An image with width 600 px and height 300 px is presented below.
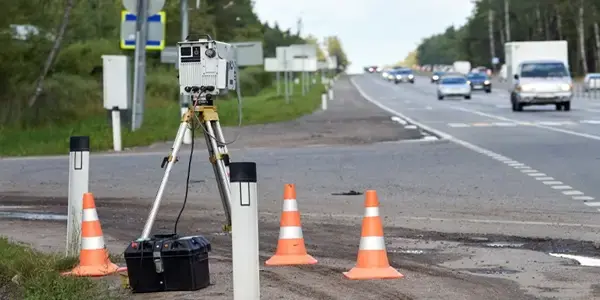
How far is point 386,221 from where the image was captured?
550 inches

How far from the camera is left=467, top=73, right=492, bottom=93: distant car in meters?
97.0

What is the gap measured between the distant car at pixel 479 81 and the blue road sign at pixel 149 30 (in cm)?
6322

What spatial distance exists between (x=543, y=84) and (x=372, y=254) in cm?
3984

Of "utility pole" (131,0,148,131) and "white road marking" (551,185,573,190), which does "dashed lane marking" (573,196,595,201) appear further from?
"utility pole" (131,0,148,131)

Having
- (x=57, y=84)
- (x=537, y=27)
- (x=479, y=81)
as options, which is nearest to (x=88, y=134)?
(x=57, y=84)

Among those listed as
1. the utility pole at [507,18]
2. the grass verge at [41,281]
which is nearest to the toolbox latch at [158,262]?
the grass verge at [41,281]

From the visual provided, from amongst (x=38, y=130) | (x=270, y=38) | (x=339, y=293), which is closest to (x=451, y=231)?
(x=339, y=293)

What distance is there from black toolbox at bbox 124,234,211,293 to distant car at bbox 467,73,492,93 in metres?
88.7

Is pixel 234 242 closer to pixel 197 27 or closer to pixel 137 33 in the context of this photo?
pixel 137 33

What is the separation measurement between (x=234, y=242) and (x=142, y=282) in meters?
1.19

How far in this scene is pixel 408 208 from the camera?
606 inches

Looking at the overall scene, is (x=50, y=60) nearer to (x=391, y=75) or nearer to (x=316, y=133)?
(x=316, y=133)

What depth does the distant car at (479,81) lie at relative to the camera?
318 feet

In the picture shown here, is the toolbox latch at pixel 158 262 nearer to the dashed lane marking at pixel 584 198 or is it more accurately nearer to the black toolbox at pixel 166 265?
the black toolbox at pixel 166 265
